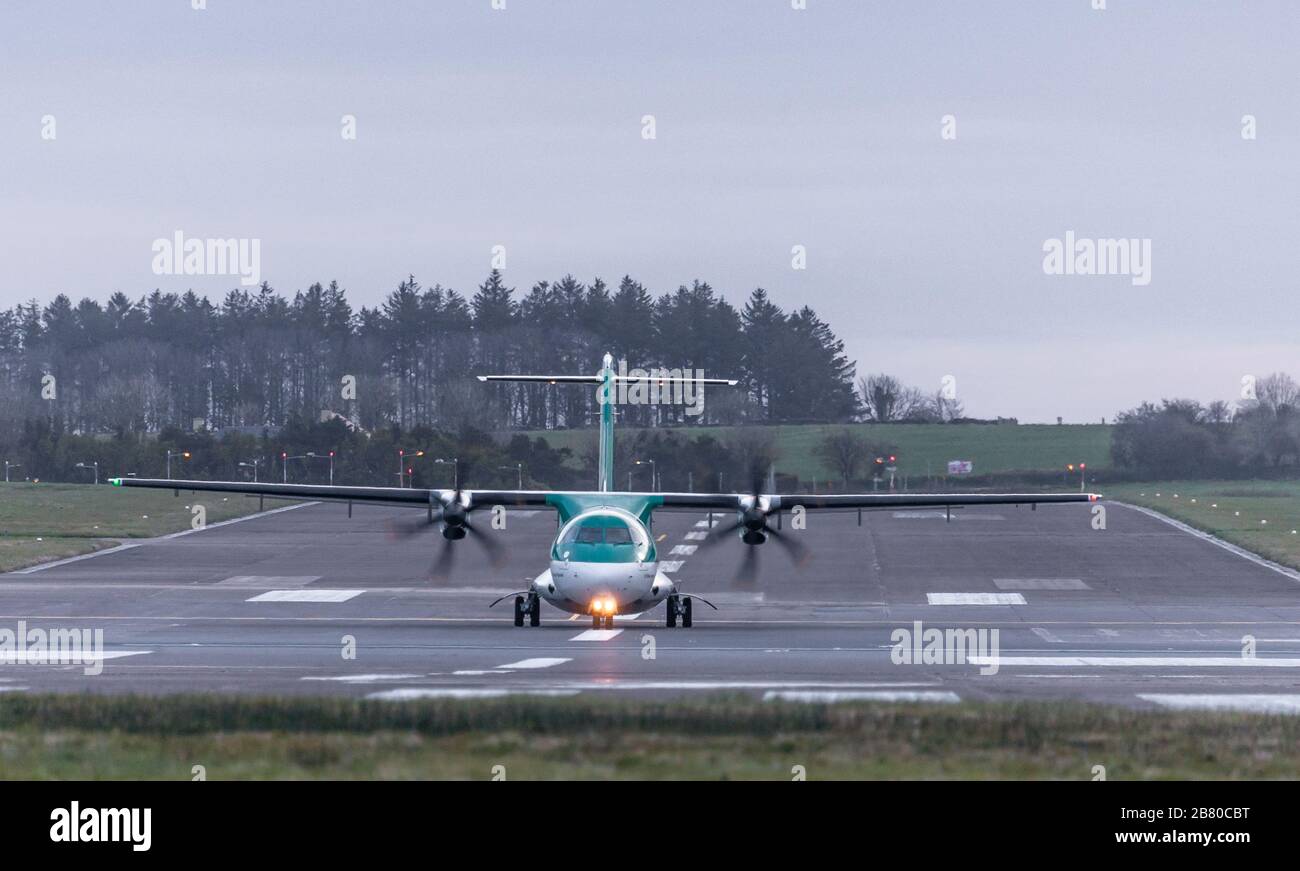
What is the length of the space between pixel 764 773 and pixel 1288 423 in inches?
3703

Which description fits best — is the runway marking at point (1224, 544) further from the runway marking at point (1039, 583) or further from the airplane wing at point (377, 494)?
the airplane wing at point (377, 494)

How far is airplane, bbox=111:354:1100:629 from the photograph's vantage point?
96.2 ft

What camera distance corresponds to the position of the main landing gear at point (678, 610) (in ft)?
104

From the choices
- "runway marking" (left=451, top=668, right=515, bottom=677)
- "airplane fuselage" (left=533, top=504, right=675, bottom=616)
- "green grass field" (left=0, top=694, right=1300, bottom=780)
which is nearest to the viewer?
"green grass field" (left=0, top=694, right=1300, bottom=780)

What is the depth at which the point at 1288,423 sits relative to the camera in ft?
315

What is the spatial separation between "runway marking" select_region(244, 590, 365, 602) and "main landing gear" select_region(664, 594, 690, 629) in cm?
1004

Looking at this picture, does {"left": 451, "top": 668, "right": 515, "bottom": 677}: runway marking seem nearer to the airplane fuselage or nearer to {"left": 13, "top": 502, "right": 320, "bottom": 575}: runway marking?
the airplane fuselage

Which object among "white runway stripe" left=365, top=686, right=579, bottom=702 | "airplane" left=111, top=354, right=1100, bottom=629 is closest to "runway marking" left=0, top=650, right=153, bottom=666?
"white runway stripe" left=365, top=686, right=579, bottom=702

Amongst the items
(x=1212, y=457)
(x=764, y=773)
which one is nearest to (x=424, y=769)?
(x=764, y=773)

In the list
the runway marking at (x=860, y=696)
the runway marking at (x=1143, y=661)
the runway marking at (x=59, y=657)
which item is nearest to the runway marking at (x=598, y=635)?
the runway marking at (x=1143, y=661)

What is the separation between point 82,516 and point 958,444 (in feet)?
180

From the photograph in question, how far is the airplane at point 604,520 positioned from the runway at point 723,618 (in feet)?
2.44

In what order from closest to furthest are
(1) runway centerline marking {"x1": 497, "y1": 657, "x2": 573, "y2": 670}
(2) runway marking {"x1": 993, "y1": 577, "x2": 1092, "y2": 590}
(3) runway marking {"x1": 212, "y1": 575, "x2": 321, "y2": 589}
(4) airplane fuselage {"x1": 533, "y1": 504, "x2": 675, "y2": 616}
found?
(1) runway centerline marking {"x1": 497, "y1": 657, "x2": 573, "y2": 670}
(4) airplane fuselage {"x1": 533, "y1": 504, "x2": 675, "y2": 616}
(2) runway marking {"x1": 993, "y1": 577, "x2": 1092, "y2": 590}
(3) runway marking {"x1": 212, "y1": 575, "x2": 321, "y2": 589}

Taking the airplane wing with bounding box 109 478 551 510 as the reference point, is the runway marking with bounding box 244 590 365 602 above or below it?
below
